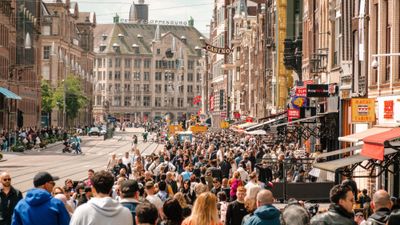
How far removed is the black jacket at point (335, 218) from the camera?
1105 centimetres

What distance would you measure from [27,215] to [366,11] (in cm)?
2169

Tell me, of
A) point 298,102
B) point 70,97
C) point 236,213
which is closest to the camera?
point 236,213

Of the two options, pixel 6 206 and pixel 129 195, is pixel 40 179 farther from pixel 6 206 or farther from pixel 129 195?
pixel 6 206

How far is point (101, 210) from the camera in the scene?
10242 millimetres

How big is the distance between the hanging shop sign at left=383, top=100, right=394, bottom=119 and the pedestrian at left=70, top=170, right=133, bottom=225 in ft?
58.0

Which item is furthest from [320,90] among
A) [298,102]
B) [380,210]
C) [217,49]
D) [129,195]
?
[217,49]

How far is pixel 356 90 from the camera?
33.1 meters

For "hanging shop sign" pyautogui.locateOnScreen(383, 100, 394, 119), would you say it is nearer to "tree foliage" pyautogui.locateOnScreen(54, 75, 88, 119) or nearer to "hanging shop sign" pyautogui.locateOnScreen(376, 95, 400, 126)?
"hanging shop sign" pyautogui.locateOnScreen(376, 95, 400, 126)

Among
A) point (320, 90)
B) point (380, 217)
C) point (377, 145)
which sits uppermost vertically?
point (320, 90)

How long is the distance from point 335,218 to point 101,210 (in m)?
2.41

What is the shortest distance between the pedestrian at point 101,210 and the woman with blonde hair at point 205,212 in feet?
4.26

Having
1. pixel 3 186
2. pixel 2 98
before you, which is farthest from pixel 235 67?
pixel 3 186

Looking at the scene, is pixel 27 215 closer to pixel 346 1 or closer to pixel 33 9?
pixel 346 1

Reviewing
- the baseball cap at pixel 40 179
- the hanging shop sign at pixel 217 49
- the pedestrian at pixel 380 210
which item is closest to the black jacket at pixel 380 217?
the pedestrian at pixel 380 210
